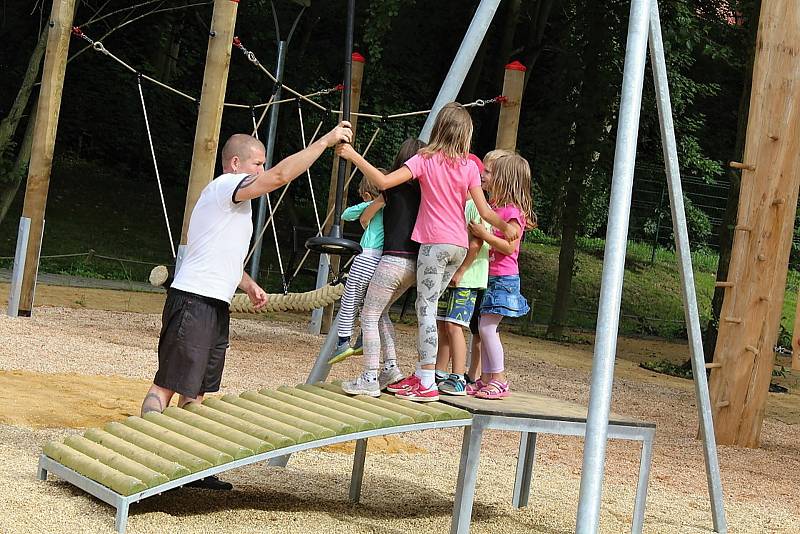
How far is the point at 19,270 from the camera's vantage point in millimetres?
11078

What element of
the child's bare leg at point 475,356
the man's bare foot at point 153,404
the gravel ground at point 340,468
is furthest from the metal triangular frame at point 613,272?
Result: the man's bare foot at point 153,404

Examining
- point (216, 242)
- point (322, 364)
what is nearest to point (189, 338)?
point (216, 242)

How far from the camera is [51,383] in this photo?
766 cm

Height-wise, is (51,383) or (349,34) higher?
(349,34)

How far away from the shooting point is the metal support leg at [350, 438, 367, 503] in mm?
5301

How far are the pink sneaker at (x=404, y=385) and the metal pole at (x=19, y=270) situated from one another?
22.4 feet

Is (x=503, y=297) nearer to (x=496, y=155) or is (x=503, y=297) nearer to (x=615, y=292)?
(x=496, y=155)

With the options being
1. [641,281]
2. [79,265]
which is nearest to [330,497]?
[79,265]

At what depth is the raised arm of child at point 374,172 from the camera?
4.80 m

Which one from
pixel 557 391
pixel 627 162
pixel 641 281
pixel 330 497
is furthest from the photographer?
pixel 641 281

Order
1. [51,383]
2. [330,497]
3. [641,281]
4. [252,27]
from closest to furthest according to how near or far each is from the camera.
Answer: [330,497] < [51,383] < [252,27] < [641,281]

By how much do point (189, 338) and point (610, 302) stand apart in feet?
5.82

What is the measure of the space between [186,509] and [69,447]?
1.84 feet

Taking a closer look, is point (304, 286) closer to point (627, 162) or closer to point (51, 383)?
point (51, 383)
